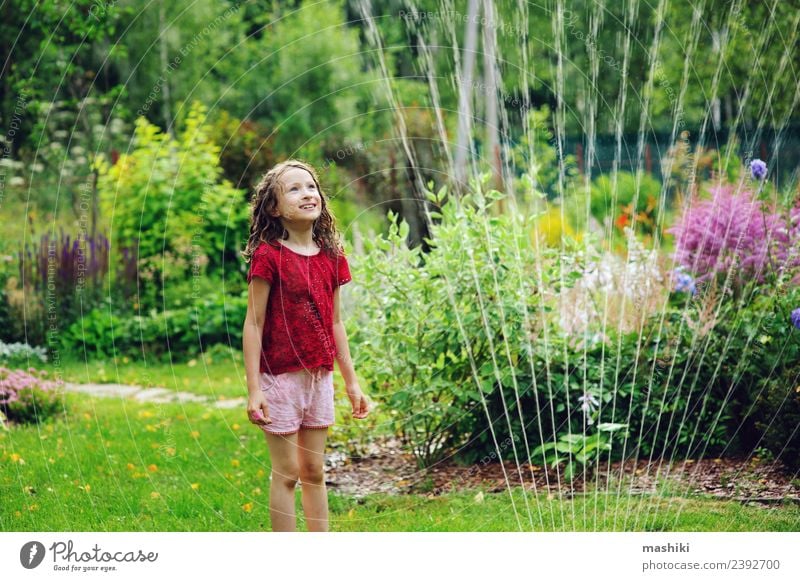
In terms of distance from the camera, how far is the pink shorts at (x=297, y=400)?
2750 mm

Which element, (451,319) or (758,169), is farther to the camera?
(451,319)

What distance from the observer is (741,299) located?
12.6 ft

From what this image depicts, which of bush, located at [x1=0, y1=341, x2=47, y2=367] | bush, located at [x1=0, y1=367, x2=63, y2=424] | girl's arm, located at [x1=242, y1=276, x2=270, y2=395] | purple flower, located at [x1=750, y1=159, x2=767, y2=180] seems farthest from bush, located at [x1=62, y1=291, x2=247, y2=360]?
purple flower, located at [x1=750, y1=159, x2=767, y2=180]

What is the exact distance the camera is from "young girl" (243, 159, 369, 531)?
2.73 metres

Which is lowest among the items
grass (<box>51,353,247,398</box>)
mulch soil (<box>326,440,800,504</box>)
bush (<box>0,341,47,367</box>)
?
mulch soil (<box>326,440,800,504</box>)

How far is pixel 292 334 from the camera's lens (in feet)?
9.06

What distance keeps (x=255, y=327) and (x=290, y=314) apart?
0.12 meters

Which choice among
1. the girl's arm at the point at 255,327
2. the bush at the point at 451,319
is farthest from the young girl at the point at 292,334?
the bush at the point at 451,319

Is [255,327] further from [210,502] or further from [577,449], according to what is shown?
[577,449]

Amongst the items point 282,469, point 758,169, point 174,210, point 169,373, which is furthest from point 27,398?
point 758,169

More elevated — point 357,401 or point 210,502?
point 357,401

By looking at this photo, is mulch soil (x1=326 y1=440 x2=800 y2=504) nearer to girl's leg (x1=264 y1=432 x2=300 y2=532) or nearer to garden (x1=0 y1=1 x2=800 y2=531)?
garden (x1=0 y1=1 x2=800 y2=531)

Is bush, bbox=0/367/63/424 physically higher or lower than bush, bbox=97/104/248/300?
lower

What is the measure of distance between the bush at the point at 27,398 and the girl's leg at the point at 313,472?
204cm
